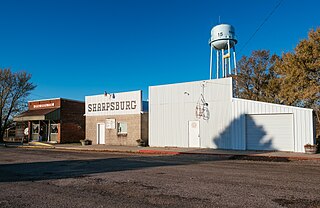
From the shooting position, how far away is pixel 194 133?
22.4 m

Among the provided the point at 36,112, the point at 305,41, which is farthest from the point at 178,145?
the point at 36,112

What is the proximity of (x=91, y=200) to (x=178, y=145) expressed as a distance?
16.7 m

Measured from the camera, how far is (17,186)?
8602 millimetres

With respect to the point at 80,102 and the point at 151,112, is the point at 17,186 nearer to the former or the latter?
the point at 151,112

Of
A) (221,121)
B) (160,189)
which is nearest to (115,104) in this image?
(221,121)

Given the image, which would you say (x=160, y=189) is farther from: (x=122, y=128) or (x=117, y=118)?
(x=117, y=118)

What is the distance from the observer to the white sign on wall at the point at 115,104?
26016mm

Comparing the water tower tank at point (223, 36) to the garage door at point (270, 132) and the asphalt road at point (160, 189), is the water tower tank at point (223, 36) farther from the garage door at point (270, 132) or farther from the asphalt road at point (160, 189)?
the asphalt road at point (160, 189)

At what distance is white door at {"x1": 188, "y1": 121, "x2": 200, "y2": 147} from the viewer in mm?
22094

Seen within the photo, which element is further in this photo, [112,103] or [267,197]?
[112,103]

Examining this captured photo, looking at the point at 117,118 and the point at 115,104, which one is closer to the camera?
the point at 117,118

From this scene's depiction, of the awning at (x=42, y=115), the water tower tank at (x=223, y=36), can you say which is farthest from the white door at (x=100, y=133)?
the water tower tank at (x=223, y=36)

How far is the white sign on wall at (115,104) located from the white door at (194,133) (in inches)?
214

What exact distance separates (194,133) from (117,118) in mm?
→ 8436
